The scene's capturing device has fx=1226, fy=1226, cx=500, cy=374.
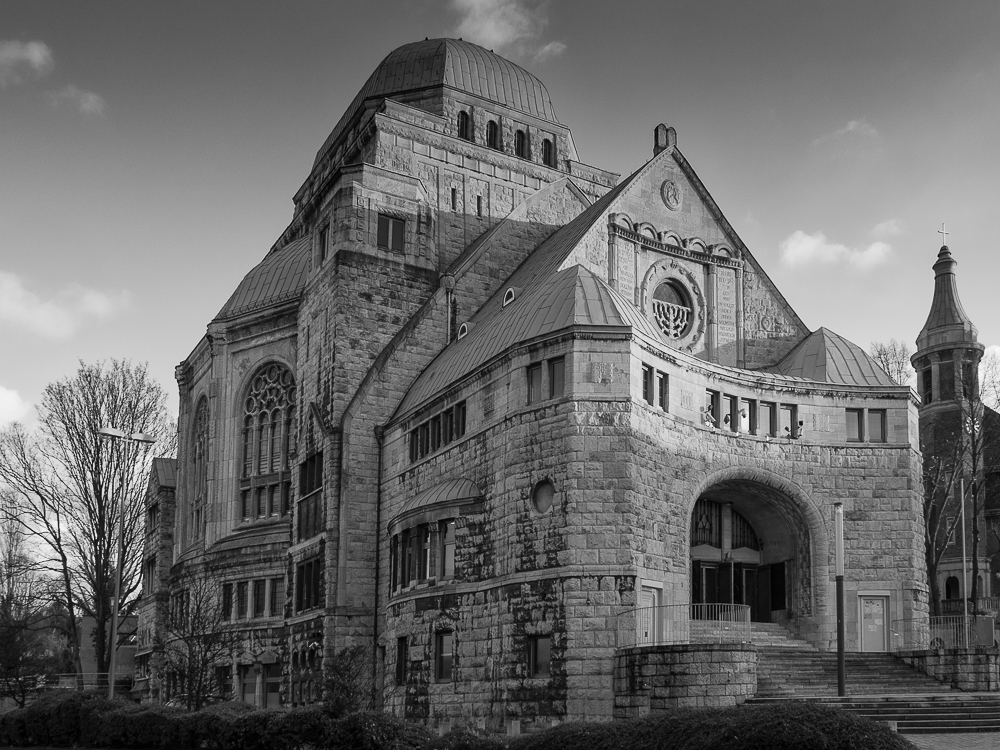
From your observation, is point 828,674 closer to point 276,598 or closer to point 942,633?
point 942,633

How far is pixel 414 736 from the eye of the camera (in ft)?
70.4

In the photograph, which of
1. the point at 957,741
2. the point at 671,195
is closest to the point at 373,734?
the point at 957,741

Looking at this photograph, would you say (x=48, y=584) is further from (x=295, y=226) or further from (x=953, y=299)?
(x=953, y=299)

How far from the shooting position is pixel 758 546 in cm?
3600

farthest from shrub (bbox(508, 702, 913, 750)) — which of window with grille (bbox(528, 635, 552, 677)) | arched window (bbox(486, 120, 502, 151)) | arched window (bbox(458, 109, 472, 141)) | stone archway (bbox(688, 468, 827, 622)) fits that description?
arched window (bbox(486, 120, 502, 151))

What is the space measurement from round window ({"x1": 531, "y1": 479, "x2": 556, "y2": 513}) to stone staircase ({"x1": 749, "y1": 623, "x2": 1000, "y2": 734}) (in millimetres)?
6079

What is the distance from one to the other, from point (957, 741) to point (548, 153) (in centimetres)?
3724

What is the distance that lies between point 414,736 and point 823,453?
1748 cm

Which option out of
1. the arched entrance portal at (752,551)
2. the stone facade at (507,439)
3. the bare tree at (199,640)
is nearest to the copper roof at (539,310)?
the stone facade at (507,439)

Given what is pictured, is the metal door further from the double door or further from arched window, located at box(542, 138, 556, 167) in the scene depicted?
arched window, located at box(542, 138, 556, 167)

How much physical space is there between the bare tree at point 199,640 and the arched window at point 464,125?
21.0 metres

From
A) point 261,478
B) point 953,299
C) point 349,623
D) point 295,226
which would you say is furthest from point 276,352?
point 953,299

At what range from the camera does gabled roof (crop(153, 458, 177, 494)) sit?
2192 inches

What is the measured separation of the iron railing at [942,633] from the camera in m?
31.0
